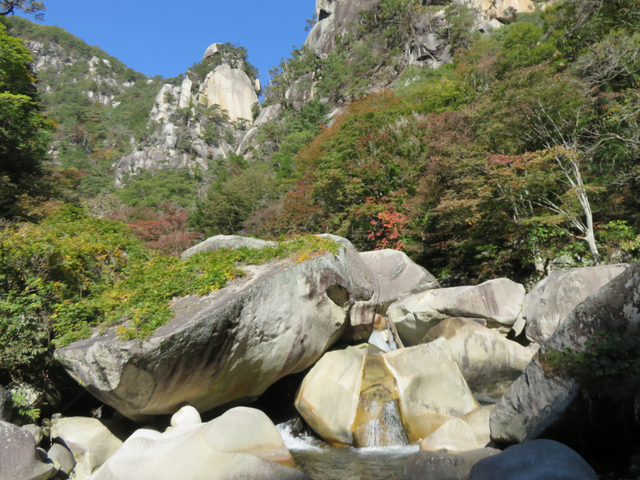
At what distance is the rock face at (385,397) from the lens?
6312mm

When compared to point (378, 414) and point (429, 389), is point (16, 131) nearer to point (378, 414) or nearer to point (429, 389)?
point (378, 414)

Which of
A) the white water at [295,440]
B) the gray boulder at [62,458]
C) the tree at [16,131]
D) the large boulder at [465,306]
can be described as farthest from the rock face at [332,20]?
the gray boulder at [62,458]

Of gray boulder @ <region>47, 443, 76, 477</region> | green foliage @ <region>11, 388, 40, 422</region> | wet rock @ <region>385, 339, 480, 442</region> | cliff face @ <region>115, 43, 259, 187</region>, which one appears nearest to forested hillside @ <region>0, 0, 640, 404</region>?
green foliage @ <region>11, 388, 40, 422</region>

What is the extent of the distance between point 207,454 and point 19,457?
7.27 feet

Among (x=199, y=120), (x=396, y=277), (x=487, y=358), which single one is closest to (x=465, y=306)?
(x=487, y=358)

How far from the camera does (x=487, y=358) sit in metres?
8.05

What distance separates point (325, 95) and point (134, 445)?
39.0 metres

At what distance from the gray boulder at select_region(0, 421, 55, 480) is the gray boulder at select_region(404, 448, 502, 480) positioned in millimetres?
4685

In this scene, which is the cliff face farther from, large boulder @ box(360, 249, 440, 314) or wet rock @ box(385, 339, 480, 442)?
wet rock @ box(385, 339, 480, 442)

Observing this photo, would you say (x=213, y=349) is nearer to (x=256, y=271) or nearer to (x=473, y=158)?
(x=256, y=271)

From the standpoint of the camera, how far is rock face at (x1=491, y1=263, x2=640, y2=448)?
3.73 meters

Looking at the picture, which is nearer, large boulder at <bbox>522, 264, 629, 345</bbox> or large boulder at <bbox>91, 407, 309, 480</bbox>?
large boulder at <bbox>91, 407, 309, 480</bbox>

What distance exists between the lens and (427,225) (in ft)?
45.4

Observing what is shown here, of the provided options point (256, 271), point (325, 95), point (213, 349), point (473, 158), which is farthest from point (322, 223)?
point (325, 95)
